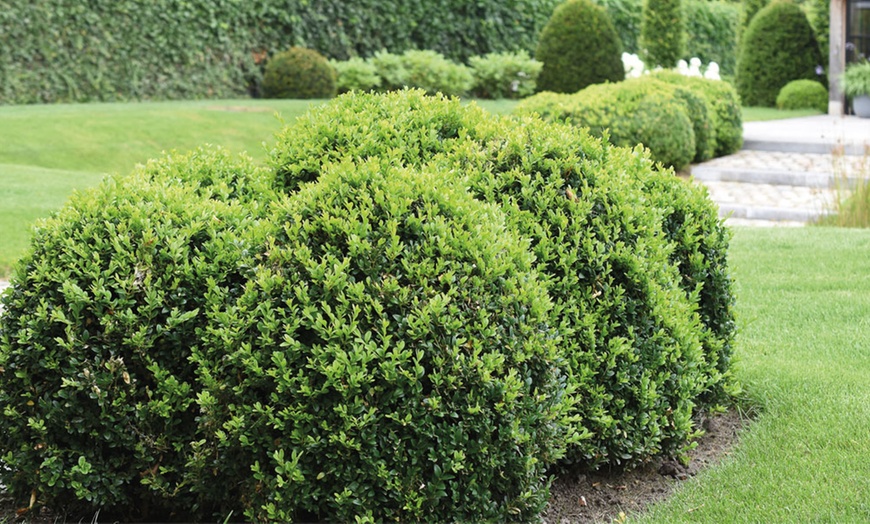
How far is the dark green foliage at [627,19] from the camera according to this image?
26.5 metres

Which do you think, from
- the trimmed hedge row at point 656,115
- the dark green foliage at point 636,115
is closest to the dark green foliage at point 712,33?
the trimmed hedge row at point 656,115

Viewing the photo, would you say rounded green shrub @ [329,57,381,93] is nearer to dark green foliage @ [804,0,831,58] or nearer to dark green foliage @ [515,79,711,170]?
dark green foliage @ [515,79,711,170]

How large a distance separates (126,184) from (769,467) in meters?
2.70

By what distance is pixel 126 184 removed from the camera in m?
3.79

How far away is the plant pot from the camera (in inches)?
846

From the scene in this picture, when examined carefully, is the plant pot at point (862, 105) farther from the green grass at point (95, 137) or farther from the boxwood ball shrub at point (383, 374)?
the boxwood ball shrub at point (383, 374)

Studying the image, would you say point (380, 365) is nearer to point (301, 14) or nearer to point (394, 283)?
point (394, 283)

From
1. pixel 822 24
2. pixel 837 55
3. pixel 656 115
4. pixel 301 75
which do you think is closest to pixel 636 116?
pixel 656 115

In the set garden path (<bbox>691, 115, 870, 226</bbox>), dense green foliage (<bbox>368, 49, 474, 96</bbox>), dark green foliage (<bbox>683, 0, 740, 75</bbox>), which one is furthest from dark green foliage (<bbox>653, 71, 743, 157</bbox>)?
dark green foliage (<bbox>683, 0, 740, 75</bbox>)

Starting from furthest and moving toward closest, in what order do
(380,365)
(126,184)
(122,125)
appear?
(122,125), (126,184), (380,365)

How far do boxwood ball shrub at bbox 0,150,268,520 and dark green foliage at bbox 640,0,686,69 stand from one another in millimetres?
20451

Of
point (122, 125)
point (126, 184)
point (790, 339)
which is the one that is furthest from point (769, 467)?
point (122, 125)

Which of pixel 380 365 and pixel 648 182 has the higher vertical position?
pixel 648 182

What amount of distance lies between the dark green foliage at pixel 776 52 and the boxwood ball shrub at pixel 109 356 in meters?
23.2
